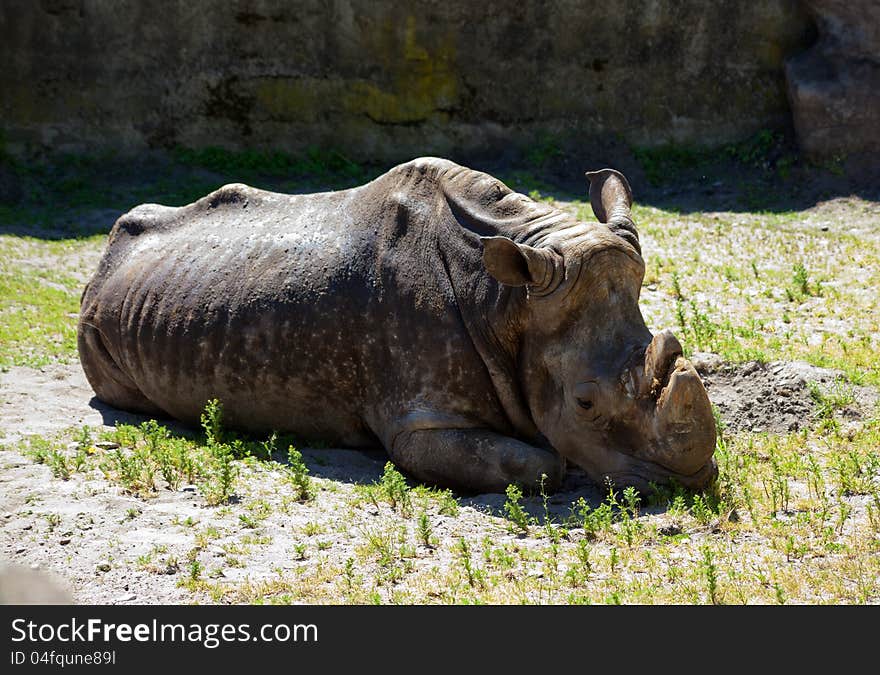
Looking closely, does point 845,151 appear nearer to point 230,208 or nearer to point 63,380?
point 230,208

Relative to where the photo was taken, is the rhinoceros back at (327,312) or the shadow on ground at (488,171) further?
the shadow on ground at (488,171)

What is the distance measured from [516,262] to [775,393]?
2494 mm

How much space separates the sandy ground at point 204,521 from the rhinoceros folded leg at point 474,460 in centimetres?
14

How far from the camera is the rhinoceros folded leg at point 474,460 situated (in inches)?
282

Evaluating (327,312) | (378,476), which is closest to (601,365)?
Result: (378,476)

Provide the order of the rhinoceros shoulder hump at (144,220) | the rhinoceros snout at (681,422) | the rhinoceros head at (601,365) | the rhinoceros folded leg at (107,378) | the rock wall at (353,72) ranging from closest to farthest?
1. the rhinoceros snout at (681,422)
2. the rhinoceros head at (601,365)
3. the rhinoceros folded leg at (107,378)
4. the rhinoceros shoulder hump at (144,220)
5. the rock wall at (353,72)

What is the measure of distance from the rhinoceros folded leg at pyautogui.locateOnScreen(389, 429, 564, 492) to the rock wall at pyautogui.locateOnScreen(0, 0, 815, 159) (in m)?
10.5

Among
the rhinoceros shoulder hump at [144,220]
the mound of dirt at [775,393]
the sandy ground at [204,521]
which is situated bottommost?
the sandy ground at [204,521]

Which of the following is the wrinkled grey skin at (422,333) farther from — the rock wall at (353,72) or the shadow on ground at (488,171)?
the rock wall at (353,72)

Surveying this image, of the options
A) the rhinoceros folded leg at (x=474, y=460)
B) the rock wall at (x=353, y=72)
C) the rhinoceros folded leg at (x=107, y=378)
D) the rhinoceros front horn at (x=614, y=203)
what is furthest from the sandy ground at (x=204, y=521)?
the rock wall at (x=353, y=72)

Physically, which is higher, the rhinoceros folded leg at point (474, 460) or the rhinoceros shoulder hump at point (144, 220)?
the rhinoceros shoulder hump at point (144, 220)

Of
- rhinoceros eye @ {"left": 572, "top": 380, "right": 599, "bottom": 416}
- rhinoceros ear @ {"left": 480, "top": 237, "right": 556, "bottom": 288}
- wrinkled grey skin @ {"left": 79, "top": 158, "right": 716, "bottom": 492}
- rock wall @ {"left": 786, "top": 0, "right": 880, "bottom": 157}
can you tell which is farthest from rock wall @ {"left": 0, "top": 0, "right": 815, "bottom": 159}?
rhinoceros eye @ {"left": 572, "top": 380, "right": 599, "bottom": 416}

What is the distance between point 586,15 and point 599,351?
1134 cm

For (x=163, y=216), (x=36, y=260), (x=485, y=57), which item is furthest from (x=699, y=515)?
(x=485, y=57)
